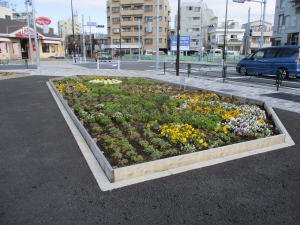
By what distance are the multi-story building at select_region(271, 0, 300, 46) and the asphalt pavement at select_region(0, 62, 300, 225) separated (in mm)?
26232

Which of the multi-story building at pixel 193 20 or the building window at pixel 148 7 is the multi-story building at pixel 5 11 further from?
the multi-story building at pixel 193 20

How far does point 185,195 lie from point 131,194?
0.74m

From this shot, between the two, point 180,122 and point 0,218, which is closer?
point 0,218

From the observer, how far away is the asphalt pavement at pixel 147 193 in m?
3.05

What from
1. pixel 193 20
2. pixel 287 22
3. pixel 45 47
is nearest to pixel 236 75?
pixel 287 22

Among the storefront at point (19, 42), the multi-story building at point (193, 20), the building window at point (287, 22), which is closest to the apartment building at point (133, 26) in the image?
the multi-story building at point (193, 20)

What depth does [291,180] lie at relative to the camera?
12.9ft

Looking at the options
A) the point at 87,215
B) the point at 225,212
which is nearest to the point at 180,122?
the point at 225,212

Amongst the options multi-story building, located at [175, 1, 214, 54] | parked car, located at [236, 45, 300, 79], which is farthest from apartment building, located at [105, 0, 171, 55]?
parked car, located at [236, 45, 300, 79]

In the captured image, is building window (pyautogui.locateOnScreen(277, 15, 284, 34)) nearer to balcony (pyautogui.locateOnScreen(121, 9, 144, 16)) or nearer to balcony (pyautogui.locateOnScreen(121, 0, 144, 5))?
balcony (pyautogui.locateOnScreen(121, 9, 144, 16))

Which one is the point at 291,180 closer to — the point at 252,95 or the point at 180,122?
the point at 180,122

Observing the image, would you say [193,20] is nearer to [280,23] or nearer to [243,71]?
[280,23]

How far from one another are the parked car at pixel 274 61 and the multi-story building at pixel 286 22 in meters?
11.2

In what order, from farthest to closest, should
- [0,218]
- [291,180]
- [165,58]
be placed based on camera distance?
[165,58] → [291,180] → [0,218]
